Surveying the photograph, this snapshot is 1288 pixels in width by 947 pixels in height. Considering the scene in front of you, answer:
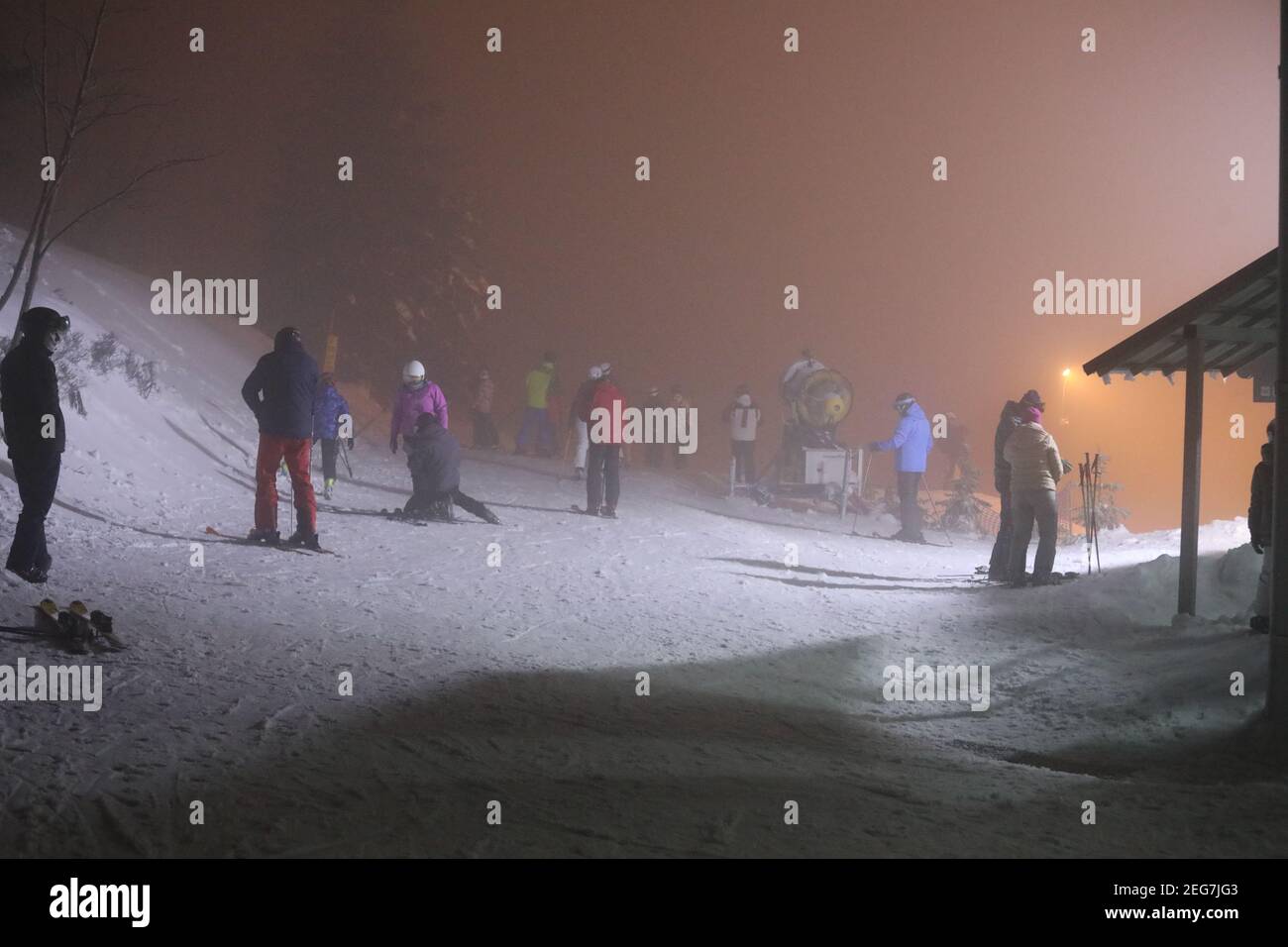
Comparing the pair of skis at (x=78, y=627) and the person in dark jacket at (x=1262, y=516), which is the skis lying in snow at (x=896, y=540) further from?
the pair of skis at (x=78, y=627)

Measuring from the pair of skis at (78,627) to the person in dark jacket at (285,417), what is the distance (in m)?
3.64

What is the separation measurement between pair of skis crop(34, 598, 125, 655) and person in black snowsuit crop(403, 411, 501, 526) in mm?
6436

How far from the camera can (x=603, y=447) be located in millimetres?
14852

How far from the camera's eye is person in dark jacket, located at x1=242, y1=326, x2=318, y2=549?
407 inches

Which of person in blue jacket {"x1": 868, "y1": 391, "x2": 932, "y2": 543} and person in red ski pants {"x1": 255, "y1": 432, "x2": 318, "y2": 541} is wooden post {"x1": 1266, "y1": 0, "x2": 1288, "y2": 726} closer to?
person in red ski pants {"x1": 255, "y1": 432, "x2": 318, "y2": 541}

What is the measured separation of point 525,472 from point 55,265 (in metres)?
10.0

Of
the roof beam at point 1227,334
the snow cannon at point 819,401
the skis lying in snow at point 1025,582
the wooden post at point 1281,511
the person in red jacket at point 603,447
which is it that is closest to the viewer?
the wooden post at point 1281,511

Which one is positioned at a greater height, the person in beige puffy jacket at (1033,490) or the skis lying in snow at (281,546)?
the person in beige puffy jacket at (1033,490)

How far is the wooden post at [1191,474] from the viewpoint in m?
9.25

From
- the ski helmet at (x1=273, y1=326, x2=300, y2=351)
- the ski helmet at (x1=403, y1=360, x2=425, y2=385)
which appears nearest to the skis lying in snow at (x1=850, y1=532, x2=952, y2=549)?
the ski helmet at (x1=403, y1=360, x2=425, y2=385)

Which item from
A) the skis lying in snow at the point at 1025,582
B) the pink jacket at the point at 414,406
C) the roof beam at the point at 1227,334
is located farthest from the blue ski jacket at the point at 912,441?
the pink jacket at the point at 414,406

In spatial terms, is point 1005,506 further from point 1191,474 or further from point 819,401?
point 819,401
